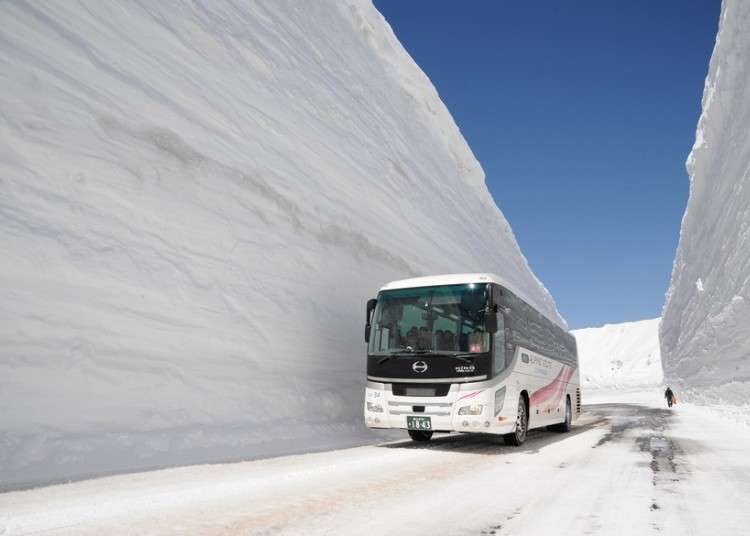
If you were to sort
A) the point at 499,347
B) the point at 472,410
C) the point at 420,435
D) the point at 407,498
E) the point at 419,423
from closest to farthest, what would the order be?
the point at 407,498
the point at 472,410
the point at 419,423
the point at 499,347
the point at 420,435

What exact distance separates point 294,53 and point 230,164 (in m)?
7.72

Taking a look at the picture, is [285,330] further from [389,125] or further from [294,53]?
[389,125]

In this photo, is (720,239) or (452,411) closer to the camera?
(452,411)

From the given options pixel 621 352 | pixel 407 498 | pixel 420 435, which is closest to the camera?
pixel 407 498

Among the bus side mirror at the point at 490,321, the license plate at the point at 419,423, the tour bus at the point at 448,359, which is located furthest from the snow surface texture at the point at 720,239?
the license plate at the point at 419,423

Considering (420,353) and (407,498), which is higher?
(420,353)

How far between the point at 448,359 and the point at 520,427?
90.0 inches

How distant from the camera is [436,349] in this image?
9547 millimetres

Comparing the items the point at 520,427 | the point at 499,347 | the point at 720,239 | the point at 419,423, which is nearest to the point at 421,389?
the point at 419,423

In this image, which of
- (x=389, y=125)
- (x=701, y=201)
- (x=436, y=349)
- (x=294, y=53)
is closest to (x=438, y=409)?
(x=436, y=349)

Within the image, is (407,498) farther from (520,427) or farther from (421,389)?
(520,427)

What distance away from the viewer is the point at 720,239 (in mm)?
29000

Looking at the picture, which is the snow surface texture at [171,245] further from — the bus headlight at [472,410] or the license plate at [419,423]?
the bus headlight at [472,410]

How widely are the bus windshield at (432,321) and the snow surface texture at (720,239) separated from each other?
635 inches
